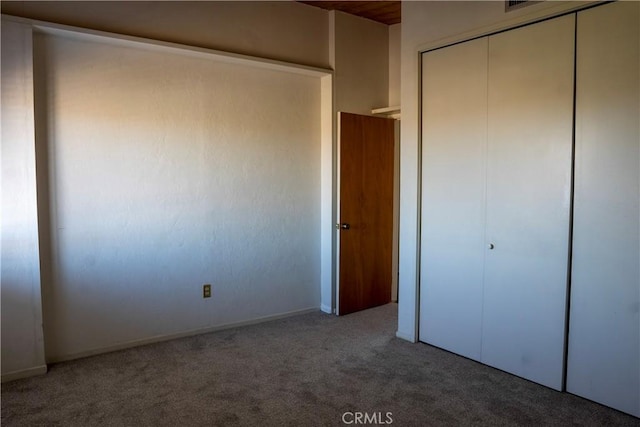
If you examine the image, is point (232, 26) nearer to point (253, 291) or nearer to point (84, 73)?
point (84, 73)

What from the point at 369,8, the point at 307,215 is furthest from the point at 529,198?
the point at 369,8

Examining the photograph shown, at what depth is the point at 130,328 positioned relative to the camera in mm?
3631

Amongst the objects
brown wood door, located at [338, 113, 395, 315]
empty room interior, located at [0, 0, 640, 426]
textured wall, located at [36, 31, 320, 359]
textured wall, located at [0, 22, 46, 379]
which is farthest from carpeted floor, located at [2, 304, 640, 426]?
brown wood door, located at [338, 113, 395, 315]

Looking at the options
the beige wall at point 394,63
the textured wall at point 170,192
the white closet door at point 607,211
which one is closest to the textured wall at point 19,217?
the textured wall at point 170,192

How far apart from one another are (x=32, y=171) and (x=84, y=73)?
0.79m

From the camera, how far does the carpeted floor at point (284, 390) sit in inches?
101

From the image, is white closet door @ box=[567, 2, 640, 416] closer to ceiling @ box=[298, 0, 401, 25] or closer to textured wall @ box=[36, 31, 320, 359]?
ceiling @ box=[298, 0, 401, 25]

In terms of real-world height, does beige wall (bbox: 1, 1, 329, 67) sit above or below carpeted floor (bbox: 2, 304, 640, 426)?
above

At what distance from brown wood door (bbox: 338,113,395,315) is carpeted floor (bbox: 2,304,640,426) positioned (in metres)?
0.91

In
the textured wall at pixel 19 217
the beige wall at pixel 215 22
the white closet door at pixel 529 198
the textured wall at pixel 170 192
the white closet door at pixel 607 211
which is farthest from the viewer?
the textured wall at pixel 170 192

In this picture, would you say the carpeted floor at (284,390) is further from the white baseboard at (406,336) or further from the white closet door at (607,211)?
the white closet door at (607,211)

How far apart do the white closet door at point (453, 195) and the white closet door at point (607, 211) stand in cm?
64

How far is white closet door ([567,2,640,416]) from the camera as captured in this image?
99.6 inches

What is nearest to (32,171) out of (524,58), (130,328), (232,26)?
(130,328)
